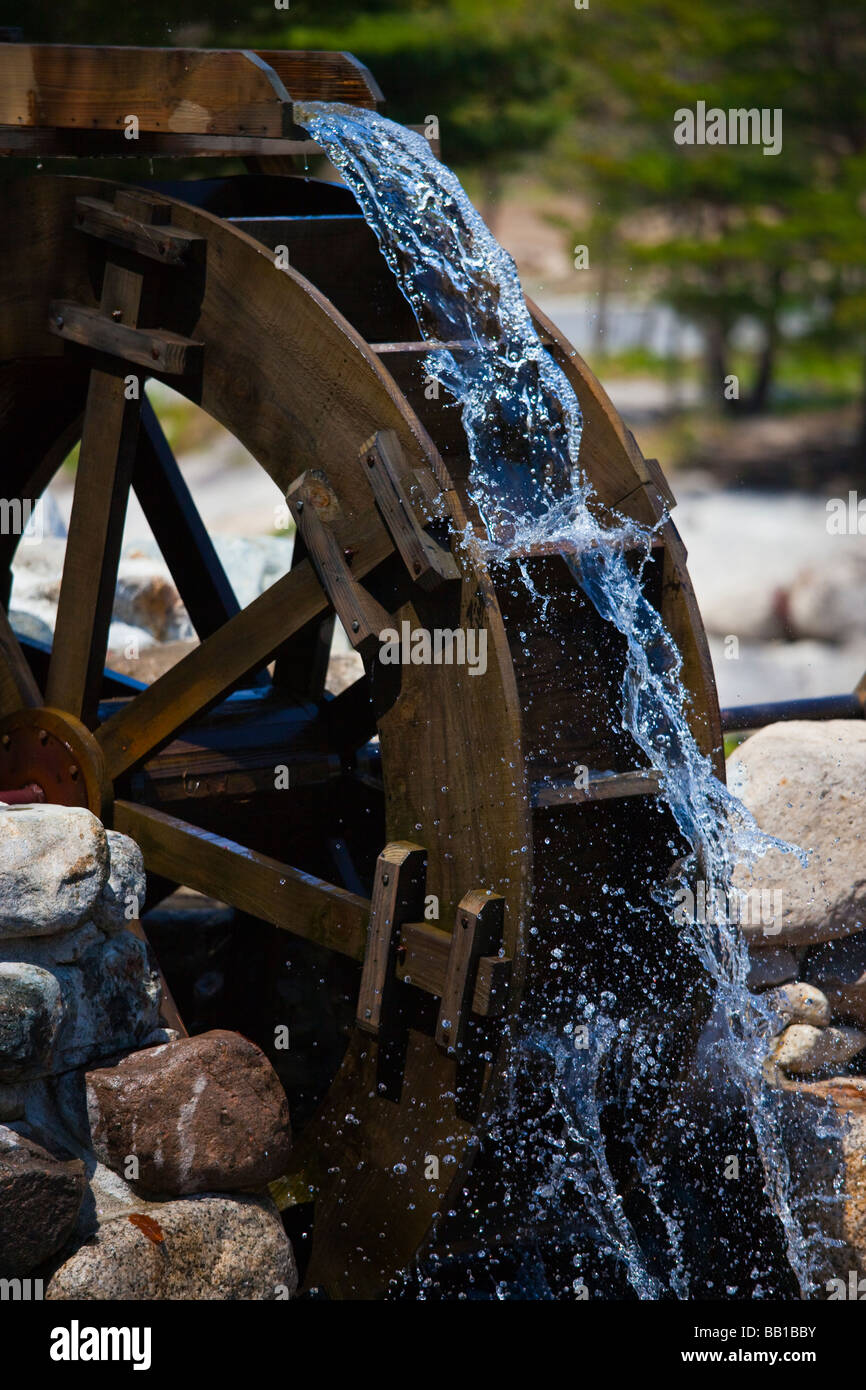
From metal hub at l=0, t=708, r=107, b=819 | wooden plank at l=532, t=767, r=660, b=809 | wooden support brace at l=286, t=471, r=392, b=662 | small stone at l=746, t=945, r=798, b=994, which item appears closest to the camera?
wooden support brace at l=286, t=471, r=392, b=662

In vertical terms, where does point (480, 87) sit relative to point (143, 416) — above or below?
above

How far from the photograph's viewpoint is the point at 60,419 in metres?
5.12

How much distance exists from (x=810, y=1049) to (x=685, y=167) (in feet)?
53.9

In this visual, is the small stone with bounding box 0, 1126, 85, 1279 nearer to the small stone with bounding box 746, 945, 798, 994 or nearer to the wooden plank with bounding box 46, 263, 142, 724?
the wooden plank with bounding box 46, 263, 142, 724

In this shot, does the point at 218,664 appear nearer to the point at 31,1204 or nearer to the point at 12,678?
the point at 12,678

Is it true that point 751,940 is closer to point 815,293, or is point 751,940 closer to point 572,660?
point 572,660

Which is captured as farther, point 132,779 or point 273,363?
point 132,779

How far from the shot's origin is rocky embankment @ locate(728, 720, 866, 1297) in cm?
487

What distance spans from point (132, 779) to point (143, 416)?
3.82 ft

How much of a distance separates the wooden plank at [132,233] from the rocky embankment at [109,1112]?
4.54 ft

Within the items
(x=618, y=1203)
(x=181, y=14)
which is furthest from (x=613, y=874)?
(x=181, y=14)

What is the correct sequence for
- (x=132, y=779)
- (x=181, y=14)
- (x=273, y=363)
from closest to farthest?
(x=273, y=363)
(x=132, y=779)
(x=181, y=14)

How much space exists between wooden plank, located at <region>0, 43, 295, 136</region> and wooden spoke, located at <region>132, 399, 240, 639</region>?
3.16ft

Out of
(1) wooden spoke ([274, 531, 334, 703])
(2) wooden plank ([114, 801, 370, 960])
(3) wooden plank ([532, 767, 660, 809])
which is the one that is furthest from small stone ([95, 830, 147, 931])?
(1) wooden spoke ([274, 531, 334, 703])
